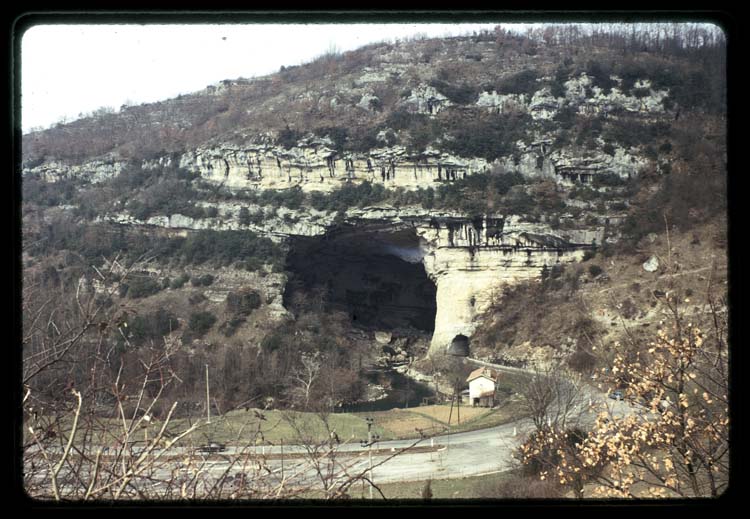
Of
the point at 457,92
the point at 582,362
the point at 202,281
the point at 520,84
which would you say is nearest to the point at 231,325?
the point at 202,281

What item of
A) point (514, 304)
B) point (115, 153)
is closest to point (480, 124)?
point (514, 304)

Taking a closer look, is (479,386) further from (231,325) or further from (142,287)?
(142,287)

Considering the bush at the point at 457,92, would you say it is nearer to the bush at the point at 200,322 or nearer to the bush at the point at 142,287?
the bush at the point at 200,322

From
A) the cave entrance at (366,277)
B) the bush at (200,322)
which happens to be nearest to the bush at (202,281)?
the bush at (200,322)

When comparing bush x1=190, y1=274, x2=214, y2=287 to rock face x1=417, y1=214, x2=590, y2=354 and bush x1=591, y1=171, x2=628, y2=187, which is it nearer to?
rock face x1=417, y1=214, x2=590, y2=354

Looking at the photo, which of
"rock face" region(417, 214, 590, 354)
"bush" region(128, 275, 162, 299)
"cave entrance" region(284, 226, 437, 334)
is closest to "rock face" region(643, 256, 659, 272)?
"rock face" region(417, 214, 590, 354)
